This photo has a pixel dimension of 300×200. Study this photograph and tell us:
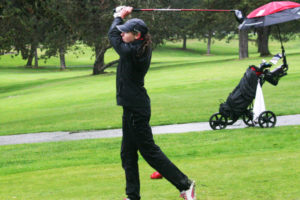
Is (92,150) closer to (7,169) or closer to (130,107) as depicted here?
(7,169)

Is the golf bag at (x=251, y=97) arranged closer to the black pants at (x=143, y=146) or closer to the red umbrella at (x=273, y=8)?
the red umbrella at (x=273, y=8)

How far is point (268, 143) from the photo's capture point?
33.2 ft

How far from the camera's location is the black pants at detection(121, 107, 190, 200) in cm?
528

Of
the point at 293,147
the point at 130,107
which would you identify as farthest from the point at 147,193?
the point at 293,147

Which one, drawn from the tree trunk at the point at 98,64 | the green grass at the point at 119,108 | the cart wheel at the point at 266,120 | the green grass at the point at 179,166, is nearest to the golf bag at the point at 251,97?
the cart wheel at the point at 266,120

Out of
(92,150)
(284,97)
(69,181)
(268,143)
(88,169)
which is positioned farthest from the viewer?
(284,97)

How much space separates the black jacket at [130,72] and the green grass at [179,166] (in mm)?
1052

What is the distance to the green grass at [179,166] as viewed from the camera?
19.0 feet

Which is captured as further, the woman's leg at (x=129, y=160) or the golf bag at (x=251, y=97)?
the golf bag at (x=251, y=97)

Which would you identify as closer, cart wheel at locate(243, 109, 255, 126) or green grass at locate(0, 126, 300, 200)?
green grass at locate(0, 126, 300, 200)

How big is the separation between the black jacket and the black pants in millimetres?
91

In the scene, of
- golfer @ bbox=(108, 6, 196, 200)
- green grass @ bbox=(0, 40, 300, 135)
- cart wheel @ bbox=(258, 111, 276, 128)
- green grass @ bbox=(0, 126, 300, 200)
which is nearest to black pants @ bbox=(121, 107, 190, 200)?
golfer @ bbox=(108, 6, 196, 200)

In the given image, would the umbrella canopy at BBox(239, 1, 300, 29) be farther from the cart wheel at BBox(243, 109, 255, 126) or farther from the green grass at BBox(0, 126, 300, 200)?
the green grass at BBox(0, 126, 300, 200)

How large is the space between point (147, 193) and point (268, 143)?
4.89 meters
